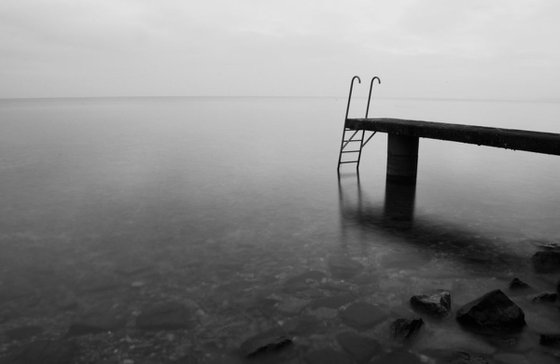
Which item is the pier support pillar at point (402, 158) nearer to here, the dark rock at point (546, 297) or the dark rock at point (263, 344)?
the dark rock at point (546, 297)

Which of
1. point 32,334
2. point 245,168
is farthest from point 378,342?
point 245,168

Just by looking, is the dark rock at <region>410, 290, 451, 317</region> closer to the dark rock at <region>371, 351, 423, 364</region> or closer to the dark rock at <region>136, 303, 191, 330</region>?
the dark rock at <region>371, 351, 423, 364</region>

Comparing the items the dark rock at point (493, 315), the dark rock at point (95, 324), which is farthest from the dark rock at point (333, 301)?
the dark rock at point (95, 324)

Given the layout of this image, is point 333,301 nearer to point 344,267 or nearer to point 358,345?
point 358,345

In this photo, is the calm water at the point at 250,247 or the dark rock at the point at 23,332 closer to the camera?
the dark rock at the point at 23,332

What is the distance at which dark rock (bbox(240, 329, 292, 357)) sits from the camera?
4.85m

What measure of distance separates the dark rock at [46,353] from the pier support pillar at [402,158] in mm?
11196

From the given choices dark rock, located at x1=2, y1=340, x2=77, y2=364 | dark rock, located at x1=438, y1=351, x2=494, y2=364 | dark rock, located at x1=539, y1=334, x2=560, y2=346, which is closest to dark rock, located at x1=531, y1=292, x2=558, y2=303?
dark rock, located at x1=539, y1=334, x2=560, y2=346

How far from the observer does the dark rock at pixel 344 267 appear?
23.2ft

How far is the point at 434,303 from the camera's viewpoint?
562 centimetres

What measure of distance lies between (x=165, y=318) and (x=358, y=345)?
104 inches

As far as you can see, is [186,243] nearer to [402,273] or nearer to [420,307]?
[402,273]

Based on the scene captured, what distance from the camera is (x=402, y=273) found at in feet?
23.1

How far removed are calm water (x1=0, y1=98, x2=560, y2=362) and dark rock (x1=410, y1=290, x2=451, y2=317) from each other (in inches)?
6.1
